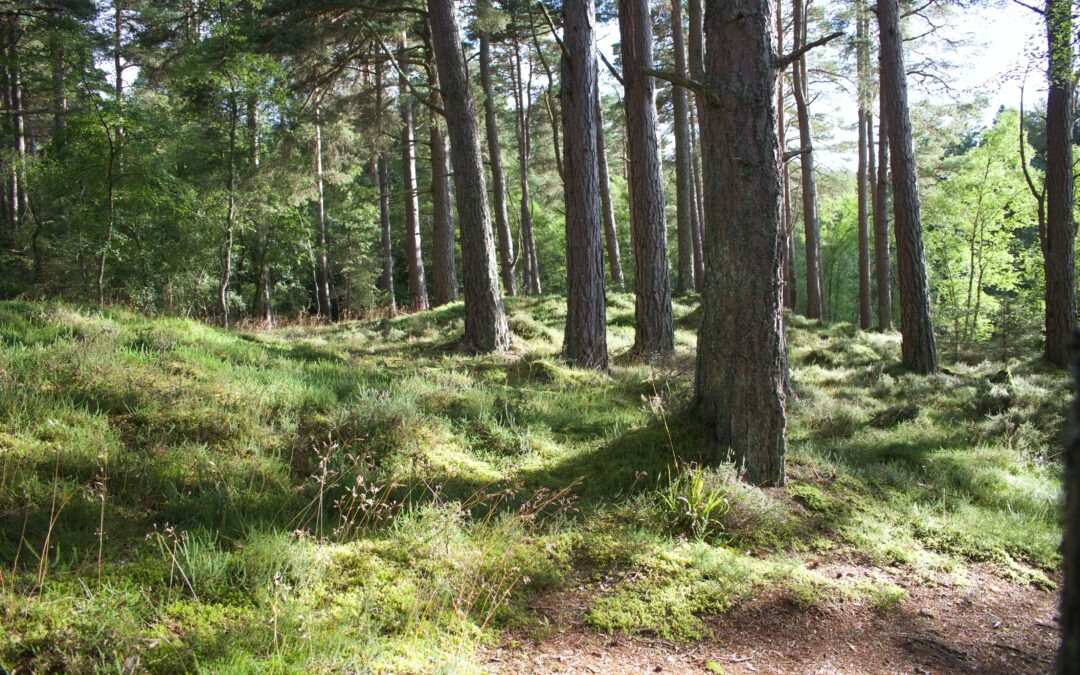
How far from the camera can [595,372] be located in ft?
28.5

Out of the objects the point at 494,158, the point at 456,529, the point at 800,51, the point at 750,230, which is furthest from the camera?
the point at 494,158

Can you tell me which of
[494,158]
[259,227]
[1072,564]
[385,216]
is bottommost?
[1072,564]

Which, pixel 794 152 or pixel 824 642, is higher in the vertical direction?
pixel 794 152

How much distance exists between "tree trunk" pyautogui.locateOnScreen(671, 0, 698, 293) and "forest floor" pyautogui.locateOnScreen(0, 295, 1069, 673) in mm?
11436

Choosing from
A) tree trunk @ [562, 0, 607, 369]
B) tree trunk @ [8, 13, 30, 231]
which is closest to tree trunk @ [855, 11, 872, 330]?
tree trunk @ [562, 0, 607, 369]

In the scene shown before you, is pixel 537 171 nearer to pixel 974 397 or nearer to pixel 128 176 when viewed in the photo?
pixel 128 176

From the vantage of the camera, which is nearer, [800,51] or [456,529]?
[456,529]

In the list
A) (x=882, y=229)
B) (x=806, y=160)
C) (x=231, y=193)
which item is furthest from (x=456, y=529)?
(x=806, y=160)

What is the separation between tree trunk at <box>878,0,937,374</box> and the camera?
10508 mm

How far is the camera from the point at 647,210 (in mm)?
10211

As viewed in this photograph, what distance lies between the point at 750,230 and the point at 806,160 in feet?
49.9

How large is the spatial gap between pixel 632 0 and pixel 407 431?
350 inches

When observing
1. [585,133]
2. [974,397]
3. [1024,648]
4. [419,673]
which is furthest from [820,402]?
[419,673]

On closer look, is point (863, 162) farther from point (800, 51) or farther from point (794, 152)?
point (800, 51)
